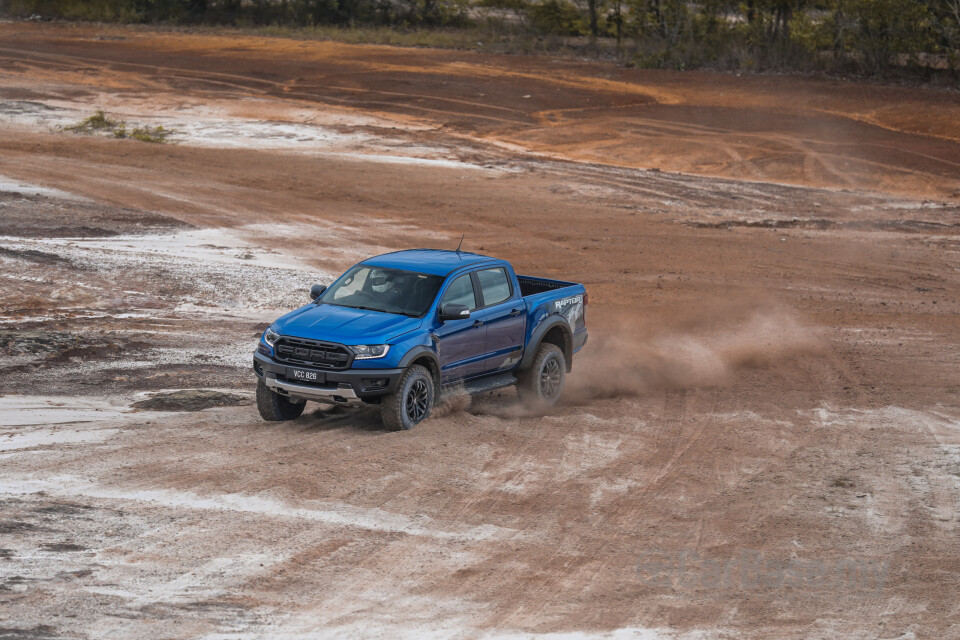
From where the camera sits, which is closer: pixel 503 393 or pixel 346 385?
pixel 346 385

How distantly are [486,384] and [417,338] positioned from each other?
1.61 m

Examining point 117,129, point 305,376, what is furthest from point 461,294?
point 117,129

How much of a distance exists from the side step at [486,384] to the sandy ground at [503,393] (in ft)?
0.78

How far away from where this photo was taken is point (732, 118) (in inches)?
1497

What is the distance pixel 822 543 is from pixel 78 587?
5.90 meters

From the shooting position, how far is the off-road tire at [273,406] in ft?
39.8

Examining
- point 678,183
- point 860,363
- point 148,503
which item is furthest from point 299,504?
point 678,183

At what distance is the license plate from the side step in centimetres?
165

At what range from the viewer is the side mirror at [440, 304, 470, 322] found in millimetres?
12188

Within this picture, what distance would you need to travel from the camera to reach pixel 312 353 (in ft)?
38.1

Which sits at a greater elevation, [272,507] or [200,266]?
[200,266]

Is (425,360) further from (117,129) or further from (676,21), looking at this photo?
(676,21)

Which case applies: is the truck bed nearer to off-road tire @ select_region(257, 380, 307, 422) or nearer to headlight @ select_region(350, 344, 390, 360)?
headlight @ select_region(350, 344, 390, 360)

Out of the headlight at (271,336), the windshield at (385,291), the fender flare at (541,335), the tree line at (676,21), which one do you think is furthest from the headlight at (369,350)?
the tree line at (676,21)
